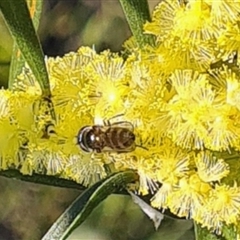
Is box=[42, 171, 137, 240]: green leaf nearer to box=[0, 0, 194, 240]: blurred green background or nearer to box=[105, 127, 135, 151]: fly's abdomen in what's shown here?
box=[105, 127, 135, 151]: fly's abdomen

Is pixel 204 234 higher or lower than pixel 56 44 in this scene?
lower

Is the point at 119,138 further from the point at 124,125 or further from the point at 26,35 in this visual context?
the point at 26,35

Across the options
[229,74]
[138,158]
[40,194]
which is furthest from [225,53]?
[40,194]

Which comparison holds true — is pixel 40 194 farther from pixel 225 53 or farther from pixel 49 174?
pixel 225 53

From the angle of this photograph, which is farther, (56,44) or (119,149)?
(56,44)

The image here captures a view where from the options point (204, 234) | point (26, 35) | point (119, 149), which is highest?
point (26, 35)

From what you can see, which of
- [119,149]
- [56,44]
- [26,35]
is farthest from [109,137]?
[56,44]

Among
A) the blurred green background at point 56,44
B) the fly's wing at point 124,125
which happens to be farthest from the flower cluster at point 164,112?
the blurred green background at point 56,44

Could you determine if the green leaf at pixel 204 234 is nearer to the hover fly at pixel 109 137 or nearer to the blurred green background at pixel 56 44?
the hover fly at pixel 109 137
